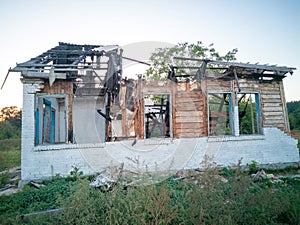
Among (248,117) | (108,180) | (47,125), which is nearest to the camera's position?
(108,180)

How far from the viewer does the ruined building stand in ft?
21.6

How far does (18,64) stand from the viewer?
619cm

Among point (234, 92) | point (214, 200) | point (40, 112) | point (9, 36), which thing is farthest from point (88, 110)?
point (214, 200)

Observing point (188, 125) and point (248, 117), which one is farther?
point (248, 117)

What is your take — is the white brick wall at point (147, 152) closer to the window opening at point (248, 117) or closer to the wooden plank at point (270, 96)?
the window opening at point (248, 117)

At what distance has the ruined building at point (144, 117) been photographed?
659 centimetres

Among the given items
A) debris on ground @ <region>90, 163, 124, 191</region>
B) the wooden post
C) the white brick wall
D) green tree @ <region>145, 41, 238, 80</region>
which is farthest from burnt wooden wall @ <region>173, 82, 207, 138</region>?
green tree @ <region>145, 41, 238, 80</region>

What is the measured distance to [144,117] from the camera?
7586mm

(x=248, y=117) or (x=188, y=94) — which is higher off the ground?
(x=188, y=94)

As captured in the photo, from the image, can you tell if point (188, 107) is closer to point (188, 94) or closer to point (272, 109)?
point (188, 94)

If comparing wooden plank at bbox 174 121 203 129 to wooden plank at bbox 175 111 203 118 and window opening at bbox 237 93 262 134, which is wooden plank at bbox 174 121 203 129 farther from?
window opening at bbox 237 93 262 134

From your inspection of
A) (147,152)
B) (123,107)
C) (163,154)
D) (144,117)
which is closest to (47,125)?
(123,107)

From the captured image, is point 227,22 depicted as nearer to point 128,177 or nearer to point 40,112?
point 128,177

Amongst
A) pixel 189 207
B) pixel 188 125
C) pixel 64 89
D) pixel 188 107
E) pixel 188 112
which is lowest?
pixel 189 207
